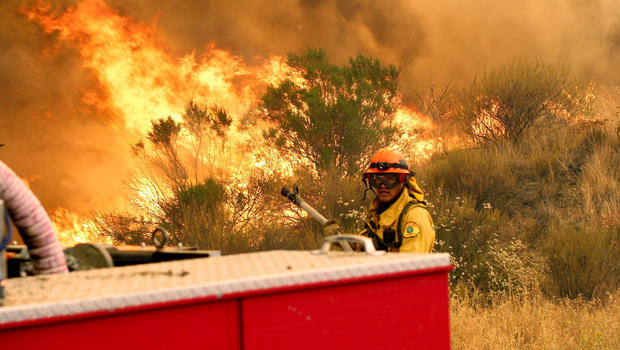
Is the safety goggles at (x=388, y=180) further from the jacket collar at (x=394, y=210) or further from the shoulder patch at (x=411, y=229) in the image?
the shoulder patch at (x=411, y=229)

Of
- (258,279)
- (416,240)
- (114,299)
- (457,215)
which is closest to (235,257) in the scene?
(258,279)

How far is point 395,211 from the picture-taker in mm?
5055

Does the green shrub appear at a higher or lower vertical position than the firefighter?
lower

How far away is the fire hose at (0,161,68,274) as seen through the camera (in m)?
1.79

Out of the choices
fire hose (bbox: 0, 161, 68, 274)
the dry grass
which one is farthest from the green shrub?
fire hose (bbox: 0, 161, 68, 274)

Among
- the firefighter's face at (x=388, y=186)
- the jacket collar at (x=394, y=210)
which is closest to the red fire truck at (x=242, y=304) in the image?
the jacket collar at (x=394, y=210)

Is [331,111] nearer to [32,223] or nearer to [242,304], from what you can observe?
[32,223]

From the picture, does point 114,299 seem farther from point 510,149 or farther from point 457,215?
point 510,149

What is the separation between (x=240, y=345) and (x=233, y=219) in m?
8.98

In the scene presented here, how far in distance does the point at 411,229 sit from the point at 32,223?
130 inches

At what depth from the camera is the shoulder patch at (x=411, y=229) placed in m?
4.72

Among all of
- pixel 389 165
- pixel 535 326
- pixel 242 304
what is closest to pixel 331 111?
pixel 535 326

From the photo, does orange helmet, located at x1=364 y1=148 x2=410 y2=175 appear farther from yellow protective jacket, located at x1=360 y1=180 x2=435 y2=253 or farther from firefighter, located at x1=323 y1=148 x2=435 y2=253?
yellow protective jacket, located at x1=360 y1=180 x2=435 y2=253

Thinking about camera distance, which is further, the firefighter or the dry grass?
the dry grass
